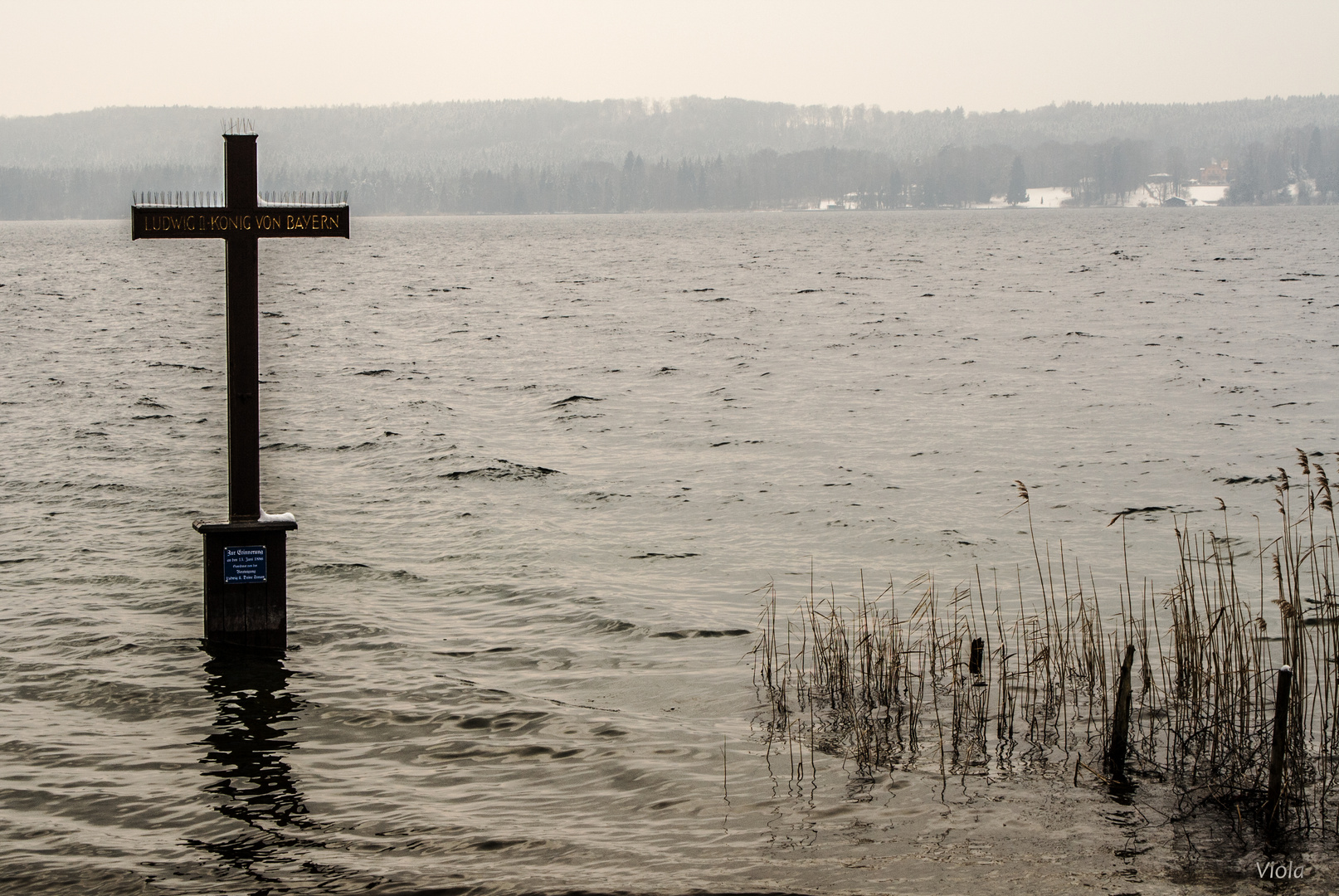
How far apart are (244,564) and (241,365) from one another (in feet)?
4.70

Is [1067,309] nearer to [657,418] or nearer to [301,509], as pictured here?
[657,418]

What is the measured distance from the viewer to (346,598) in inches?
463

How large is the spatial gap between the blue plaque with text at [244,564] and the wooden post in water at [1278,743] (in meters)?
6.56

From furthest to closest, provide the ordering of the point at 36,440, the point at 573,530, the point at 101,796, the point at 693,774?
the point at 36,440
the point at 573,530
the point at 693,774
the point at 101,796

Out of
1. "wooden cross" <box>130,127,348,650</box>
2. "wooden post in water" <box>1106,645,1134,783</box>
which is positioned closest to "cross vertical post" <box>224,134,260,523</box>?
"wooden cross" <box>130,127,348,650</box>

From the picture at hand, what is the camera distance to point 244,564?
30.1ft

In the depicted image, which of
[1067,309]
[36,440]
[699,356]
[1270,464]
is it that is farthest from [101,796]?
[1067,309]

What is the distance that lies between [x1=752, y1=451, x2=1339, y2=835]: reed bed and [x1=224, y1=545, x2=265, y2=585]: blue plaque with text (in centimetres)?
371

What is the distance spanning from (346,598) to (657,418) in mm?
13399

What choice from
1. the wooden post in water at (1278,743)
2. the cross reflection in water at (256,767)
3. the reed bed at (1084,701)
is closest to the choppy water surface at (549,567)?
the cross reflection in water at (256,767)

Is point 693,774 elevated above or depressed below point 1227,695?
below

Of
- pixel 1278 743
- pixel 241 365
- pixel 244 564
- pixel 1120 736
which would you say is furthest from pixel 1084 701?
pixel 241 365

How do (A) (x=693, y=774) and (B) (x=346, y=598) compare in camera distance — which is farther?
(B) (x=346, y=598)

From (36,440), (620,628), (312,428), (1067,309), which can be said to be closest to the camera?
(620,628)
